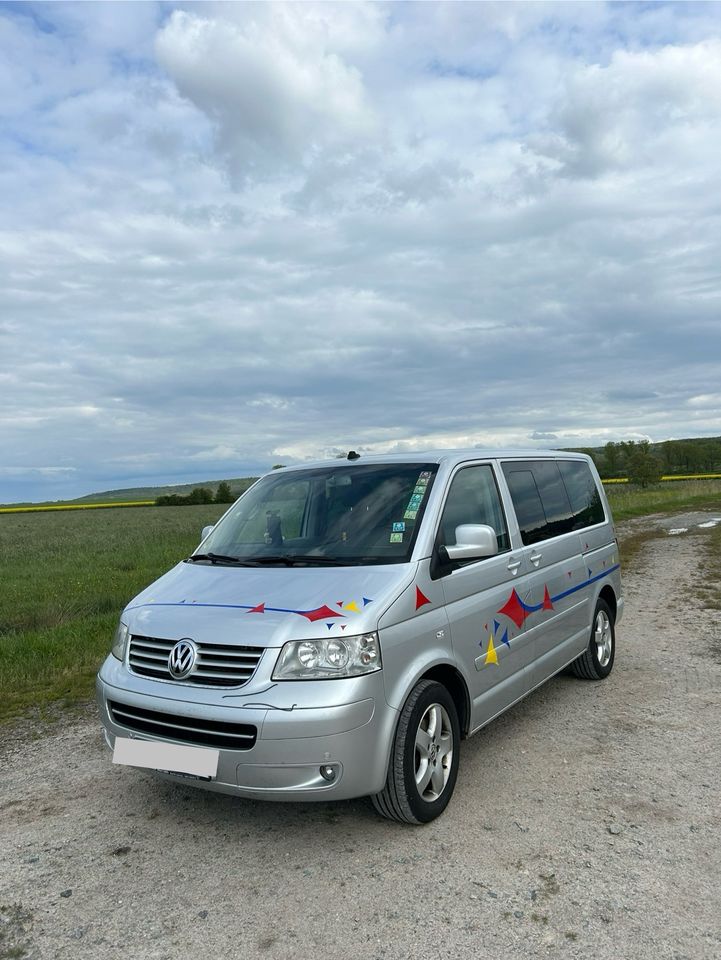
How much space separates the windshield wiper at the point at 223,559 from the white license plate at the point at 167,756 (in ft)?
3.77

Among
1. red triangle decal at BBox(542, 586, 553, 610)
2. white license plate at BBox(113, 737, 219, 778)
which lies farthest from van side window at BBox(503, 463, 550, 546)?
white license plate at BBox(113, 737, 219, 778)

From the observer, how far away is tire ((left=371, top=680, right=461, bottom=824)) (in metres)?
3.50

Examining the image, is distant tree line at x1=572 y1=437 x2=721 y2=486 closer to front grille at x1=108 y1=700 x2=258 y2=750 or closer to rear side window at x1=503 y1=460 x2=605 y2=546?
rear side window at x1=503 y1=460 x2=605 y2=546

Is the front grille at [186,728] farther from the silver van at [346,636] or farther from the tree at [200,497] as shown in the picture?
the tree at [200,497]

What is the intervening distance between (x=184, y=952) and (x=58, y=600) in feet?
29.5

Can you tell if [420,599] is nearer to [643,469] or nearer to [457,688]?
[457,688]

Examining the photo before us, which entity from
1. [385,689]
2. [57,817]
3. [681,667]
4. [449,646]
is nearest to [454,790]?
[449,646]

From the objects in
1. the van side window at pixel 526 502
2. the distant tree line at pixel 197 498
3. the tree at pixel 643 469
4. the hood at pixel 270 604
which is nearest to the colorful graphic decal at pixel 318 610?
the hood at pixel 270 604

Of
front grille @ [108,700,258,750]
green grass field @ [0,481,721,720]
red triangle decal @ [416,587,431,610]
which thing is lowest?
green grass field @ [0,481,721,720]

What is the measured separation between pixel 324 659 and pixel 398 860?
1.02 m

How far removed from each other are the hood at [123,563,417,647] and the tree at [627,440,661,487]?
65614 mm

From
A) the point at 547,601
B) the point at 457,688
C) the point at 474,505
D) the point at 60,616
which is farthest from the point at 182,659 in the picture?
the point at 60,616

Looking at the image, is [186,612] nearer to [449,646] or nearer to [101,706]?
[101,706]

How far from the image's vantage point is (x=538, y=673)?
5.09m
